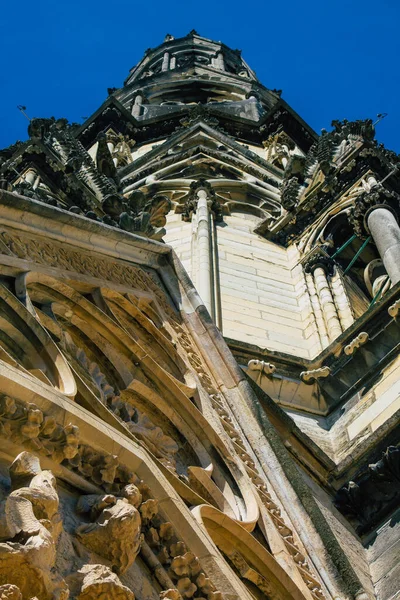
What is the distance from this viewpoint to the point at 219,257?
16922 mm

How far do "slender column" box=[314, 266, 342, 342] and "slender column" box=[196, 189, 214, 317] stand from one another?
1.63 metres

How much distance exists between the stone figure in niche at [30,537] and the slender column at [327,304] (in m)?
9.46

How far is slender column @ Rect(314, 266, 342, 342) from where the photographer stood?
1425 centimetres

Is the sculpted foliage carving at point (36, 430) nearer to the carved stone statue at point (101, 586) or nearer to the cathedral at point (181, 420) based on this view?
the cathedral at point (181, 420)

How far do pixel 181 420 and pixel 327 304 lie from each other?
865cm

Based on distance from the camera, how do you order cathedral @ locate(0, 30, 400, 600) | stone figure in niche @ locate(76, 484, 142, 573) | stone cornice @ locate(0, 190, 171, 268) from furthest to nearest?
stone cornice @ locate(0, 190, 171, 268) < cathedral @ locate(0, 30, 400, 600) < stone figure in niche @ locate(76, 484, 142, 573)

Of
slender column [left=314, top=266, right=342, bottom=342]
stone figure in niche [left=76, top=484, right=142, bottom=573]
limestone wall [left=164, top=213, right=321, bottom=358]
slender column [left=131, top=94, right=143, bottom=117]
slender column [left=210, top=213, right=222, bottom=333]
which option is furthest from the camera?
slender column [left=131, top=94, right=143, bottom=117]

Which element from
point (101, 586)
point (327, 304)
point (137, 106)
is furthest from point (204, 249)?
point (137, 106)

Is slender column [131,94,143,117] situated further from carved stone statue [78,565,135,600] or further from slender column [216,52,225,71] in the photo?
carved stone statue [78,565,135,600]

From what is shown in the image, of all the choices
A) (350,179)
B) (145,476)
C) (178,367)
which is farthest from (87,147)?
(145,476)

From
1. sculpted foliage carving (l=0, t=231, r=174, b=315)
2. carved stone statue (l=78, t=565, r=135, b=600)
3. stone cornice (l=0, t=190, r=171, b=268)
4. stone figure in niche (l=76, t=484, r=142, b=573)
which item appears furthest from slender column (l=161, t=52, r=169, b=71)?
carved stone statue (l=78, t=565, r=135, b=600)

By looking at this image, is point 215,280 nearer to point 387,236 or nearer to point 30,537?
point 387,236

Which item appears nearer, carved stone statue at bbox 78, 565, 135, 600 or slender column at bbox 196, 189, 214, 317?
carved stone statue at bbox 78, 565, 135, 600

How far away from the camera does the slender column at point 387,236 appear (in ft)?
47.0
